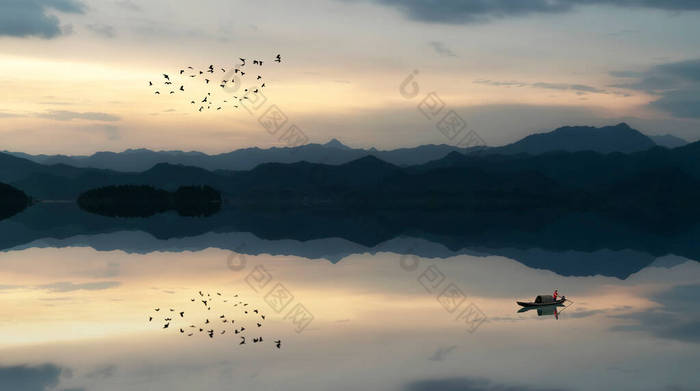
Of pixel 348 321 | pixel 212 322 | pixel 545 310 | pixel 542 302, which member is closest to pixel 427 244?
pixel 542 302

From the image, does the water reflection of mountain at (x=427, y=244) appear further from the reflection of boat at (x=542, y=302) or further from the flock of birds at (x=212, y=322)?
the flock of birds at (x=212, y=322)

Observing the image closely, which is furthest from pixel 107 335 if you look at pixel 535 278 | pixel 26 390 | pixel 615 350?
pixel 535 278

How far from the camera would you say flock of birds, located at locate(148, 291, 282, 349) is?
944 inches

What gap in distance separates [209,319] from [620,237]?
5377 centimetres

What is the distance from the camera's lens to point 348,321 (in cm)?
2602

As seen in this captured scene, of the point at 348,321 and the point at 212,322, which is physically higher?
the point at 212,322

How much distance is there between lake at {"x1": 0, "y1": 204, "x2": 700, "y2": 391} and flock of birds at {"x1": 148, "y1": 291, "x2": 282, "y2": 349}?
102 millimetres

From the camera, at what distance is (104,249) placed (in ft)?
176

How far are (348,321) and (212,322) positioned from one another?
4624 millimetres

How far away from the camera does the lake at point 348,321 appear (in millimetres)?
19219

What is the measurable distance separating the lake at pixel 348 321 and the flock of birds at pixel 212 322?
0.33 ft

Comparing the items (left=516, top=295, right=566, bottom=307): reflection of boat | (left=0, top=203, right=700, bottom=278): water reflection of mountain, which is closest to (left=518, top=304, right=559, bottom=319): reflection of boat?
(left=516, top=295, right=566, bottom=307): reflection of boat

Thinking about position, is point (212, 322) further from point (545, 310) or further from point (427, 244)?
point (427, 244)

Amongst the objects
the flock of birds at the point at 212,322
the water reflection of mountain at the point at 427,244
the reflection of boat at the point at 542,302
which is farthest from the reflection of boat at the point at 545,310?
the water reflection of mountain at the point at 427,244
